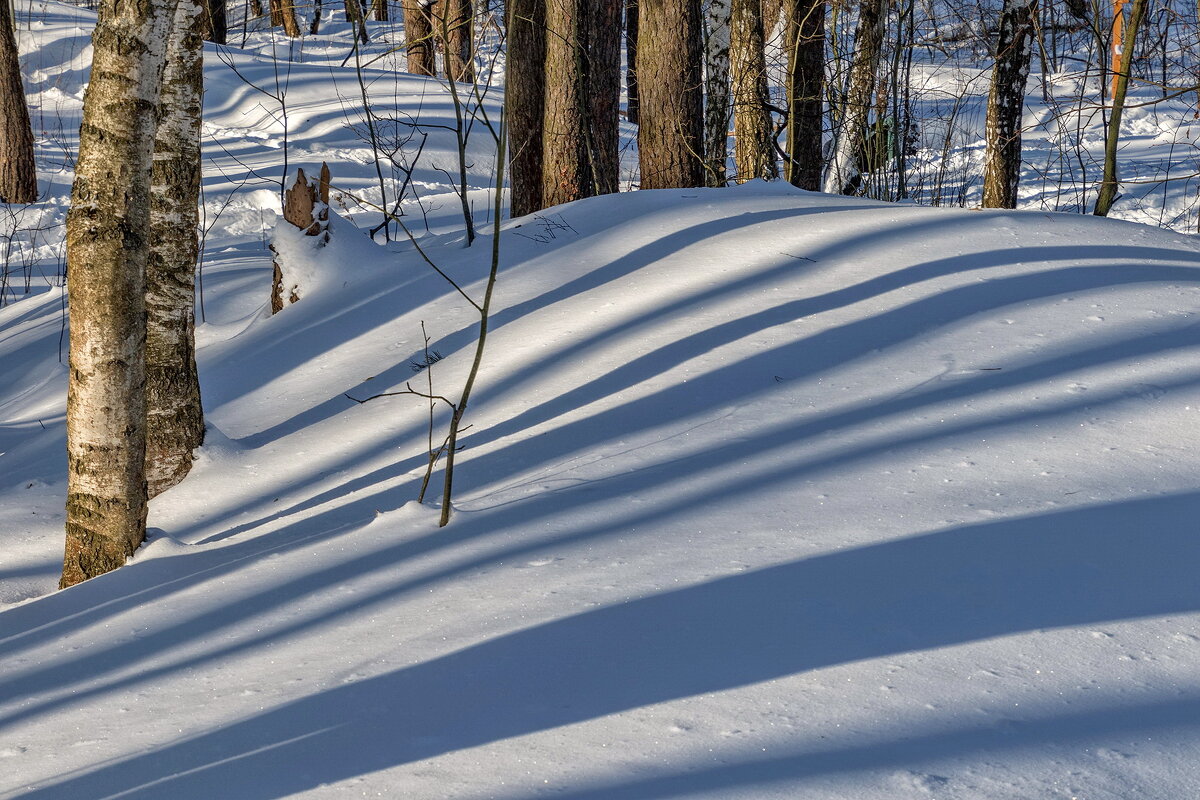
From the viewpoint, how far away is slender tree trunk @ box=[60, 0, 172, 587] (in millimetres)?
3002

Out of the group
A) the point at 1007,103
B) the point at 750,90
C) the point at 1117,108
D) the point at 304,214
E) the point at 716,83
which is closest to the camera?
the point at 304,214

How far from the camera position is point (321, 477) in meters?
3.44

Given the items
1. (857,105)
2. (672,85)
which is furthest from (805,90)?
(672,85)

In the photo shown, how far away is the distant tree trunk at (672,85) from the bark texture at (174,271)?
3.42 m

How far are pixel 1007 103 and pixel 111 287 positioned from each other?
697 centimetres

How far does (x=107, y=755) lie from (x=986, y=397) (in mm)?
2444

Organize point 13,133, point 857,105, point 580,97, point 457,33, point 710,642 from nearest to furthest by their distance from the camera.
A: point 710,642 → point 580,97 → point 857,105 → point 13,133 → point 457,33

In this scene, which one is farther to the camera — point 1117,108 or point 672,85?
point 672,85

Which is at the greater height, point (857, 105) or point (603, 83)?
point (603, 83)

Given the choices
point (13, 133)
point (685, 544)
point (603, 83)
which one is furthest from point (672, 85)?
point (13, 133)

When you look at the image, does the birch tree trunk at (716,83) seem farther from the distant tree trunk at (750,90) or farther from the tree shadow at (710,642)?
the tree shadow at (710,642)

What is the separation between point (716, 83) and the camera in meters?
7.22

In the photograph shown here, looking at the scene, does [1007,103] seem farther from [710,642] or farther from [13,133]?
[13,133]

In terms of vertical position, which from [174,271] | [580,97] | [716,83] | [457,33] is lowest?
[174,271]
